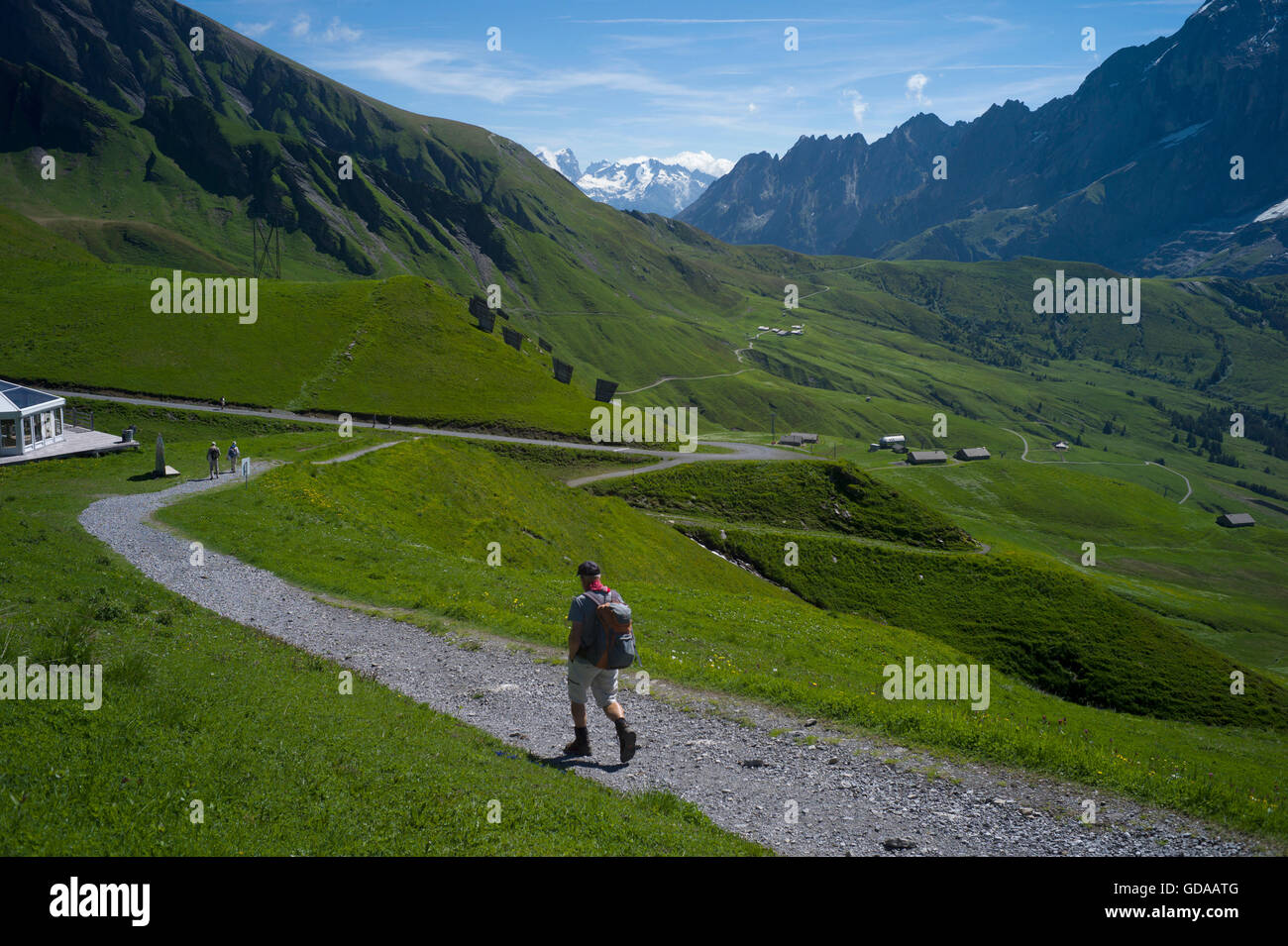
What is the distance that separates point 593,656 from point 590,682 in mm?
677

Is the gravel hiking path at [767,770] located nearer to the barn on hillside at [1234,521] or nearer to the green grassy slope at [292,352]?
the green grassy slope at [292,352]

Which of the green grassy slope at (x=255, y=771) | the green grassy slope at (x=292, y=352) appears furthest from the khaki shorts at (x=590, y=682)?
the green grassy slope at (x=292, y=352)

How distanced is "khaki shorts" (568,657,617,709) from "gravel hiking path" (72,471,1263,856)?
5.06 feet

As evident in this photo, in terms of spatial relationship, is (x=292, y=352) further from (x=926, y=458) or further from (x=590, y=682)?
(x=926, y=458)

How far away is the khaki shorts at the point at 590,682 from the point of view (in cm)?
1600

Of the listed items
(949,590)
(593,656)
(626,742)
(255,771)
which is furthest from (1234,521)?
(255,771)

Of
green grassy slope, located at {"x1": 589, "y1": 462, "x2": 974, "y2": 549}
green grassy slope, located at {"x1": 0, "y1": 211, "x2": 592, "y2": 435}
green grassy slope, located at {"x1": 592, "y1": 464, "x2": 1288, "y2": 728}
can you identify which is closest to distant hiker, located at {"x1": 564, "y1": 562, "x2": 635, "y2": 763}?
green grassy slope, located at {"x1": 592, "y1": 464, "x2": 1288, "y2": 728}

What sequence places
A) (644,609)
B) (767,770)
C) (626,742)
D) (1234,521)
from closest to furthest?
1. (626,742)
2. (767,770)
3. (644,609)
4. (1234,521)

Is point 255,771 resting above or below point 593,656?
below

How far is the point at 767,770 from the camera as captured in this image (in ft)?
56.2

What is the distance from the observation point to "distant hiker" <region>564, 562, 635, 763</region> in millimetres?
15656

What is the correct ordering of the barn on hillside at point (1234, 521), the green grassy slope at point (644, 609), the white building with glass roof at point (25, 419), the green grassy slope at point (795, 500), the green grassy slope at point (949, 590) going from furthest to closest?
the barn on hillside at point (1234, 521) → the green grassy slope at point (795, 500) → the green grassy slope at point (949, 590) → the white building with glass roof at point (25, 419) → the green grassy slope at point (644, 609)
